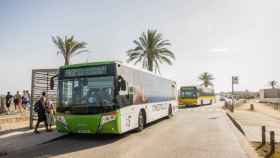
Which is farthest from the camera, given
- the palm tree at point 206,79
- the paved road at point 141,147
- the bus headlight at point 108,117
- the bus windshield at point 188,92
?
→ the palm tree at point 206,79

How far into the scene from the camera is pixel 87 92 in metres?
10.2

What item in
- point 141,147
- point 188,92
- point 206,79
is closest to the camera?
point 141,147

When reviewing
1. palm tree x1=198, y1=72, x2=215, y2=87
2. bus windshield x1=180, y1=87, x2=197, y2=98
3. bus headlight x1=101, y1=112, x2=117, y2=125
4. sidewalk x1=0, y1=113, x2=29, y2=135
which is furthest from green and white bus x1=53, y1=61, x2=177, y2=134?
palm tree x1=198, y1=72, x2=215, y2=87

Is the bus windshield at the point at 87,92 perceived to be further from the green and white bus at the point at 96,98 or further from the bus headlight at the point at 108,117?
the bus headlight at the point at 108,117

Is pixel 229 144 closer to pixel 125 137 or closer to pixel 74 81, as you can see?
pixel 125 137

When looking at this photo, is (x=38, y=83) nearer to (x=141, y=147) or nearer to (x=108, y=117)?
(x=108, y=117)

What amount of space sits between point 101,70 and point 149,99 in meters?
4.58

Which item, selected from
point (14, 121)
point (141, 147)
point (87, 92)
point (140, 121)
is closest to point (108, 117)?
point (87, 92)

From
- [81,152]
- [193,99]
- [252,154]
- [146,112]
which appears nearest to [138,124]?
[146,112]

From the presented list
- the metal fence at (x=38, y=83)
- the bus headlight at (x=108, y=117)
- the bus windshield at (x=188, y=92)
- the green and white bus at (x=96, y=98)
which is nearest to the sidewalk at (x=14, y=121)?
the metal fence at (x=38, y=83)

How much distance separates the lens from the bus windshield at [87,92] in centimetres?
995

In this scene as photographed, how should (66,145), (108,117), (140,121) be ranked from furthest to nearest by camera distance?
(140,121), (108,117), (66,145)

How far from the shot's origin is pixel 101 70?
10.3 m

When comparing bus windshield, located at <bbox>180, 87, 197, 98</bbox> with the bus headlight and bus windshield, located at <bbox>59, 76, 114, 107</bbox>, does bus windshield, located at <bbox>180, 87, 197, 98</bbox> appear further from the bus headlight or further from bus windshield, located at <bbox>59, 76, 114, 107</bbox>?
the bus headlight
